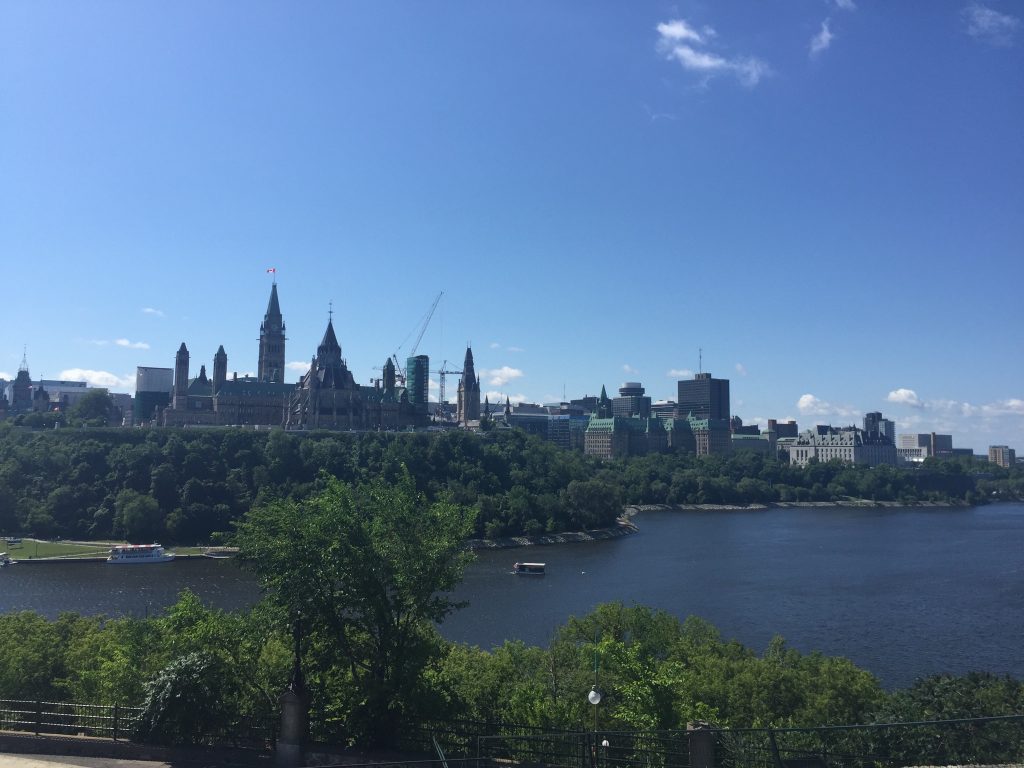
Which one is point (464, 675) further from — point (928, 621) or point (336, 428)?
point (336, 428)

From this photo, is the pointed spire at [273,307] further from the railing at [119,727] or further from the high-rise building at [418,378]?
the railing at [119,727]

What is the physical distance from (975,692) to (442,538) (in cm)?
1476

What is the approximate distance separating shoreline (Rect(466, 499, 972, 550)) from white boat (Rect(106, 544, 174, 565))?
26820mm

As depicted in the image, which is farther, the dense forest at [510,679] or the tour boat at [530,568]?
the tour boat at [530,568]

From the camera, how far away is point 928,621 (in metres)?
45.6

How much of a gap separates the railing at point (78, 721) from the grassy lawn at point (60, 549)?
62005 millimetres

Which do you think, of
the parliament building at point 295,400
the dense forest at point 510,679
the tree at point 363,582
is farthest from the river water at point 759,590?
the parliament building at point 295,400

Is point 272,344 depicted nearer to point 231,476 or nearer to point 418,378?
point 418,378

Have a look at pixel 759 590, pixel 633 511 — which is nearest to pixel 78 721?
pixel 759 590

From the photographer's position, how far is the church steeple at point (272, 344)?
475ft

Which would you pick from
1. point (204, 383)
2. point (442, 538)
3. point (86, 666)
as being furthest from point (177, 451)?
point (442, 538)

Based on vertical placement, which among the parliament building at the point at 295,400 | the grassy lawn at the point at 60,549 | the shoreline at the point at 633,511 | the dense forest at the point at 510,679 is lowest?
the grassy lawn at the point at 60,549

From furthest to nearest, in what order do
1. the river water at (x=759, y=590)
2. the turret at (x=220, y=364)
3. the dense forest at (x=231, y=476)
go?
the turret at (x=220, y=364) < the dense forest at (x=231, y=476) < the river water at (x=759, y=590)

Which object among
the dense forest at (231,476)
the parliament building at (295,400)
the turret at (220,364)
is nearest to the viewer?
the dense forest at (231,476)
